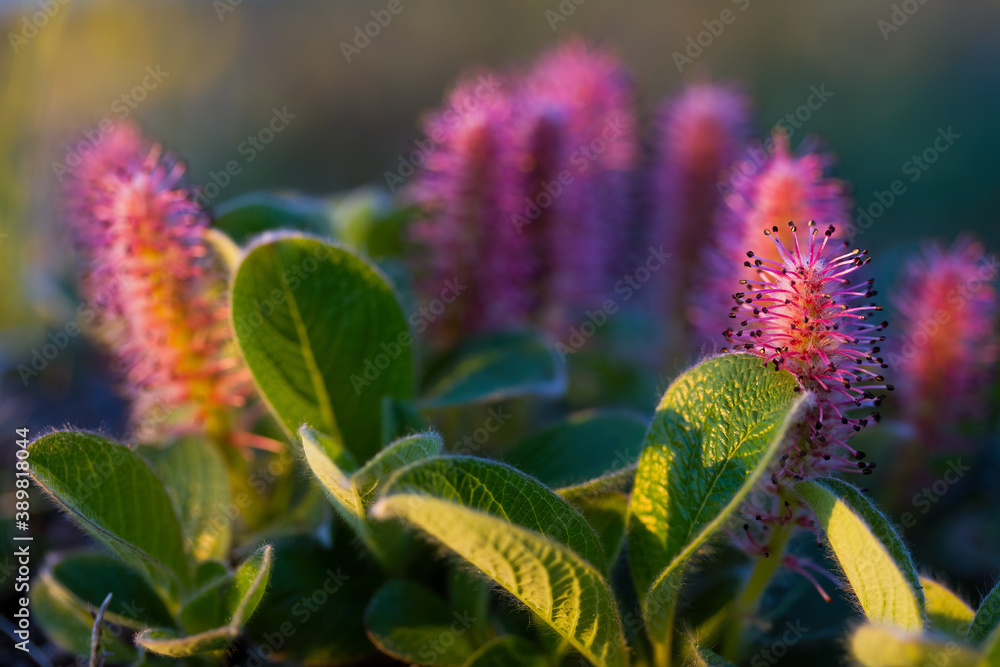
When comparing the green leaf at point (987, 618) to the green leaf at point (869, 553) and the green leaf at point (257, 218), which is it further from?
the green leaf at point (257, 218)

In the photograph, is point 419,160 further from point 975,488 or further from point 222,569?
point 975,488

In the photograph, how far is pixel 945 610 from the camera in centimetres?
110

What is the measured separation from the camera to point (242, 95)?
7371 mm

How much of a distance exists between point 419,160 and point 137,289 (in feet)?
2.44

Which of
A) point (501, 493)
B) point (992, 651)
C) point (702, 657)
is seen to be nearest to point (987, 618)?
point (992, 651)

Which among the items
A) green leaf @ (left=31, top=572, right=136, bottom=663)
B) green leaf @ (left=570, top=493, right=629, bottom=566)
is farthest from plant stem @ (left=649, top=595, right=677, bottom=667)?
green leaf @ (left=31, top=572, right=136, bottom=663)

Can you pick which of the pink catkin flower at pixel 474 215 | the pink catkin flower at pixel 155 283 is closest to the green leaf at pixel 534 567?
the pink catkin flower at pixel 155 283

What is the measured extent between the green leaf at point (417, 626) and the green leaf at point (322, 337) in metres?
0.25

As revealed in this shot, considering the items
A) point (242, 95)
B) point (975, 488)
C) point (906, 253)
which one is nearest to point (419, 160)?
point (906, 253)

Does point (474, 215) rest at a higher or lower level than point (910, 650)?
higher

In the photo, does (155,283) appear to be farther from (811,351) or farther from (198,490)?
(811,351)

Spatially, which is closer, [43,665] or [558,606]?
[558,606]

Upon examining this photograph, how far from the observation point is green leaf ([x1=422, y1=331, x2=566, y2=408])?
1526 millimetres

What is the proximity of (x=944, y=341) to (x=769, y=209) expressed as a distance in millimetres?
579
